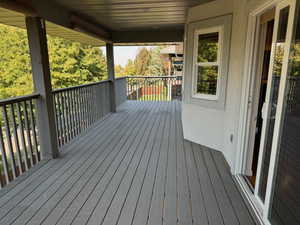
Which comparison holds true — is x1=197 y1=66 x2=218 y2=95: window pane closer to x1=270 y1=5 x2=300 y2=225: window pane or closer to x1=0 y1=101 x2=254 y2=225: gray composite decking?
x1=0 y1=101 x2=254 y2=225: gray composite decking

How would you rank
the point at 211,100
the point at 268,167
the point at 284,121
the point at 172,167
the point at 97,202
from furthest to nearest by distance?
the point at 211,100, the point at 172,167, the point at 97,202, the point at 268,167, the point at 284,121

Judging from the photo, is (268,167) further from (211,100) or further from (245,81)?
(211,100)

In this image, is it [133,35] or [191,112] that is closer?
[191,112]

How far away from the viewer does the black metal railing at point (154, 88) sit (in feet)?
28.0

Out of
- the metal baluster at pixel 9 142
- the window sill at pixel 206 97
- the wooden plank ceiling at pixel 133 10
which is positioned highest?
the wooden plank ceiling at pixel 133 10

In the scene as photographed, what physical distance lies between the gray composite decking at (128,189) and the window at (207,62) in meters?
1.08

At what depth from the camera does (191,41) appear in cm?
362

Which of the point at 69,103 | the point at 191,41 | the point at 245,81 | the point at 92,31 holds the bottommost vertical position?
the point at 69,103

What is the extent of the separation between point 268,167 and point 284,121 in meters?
0.53

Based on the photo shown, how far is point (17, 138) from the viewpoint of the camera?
258 centimetres

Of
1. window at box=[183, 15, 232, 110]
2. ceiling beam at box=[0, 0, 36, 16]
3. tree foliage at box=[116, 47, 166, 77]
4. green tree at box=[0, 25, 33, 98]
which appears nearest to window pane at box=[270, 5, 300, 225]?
window at box=[183, 15, 232, 110]

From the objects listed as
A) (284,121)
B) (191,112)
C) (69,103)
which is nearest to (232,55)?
(191,112)

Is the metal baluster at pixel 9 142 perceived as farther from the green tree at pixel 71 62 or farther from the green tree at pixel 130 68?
the green tree at pixel 130 68

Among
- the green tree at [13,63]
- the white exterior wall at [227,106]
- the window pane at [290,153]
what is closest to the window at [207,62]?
the white exterior wall at [227,106]
